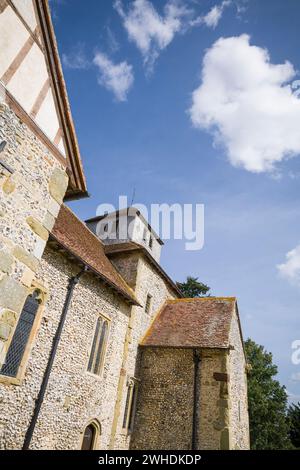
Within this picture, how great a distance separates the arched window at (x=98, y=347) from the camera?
387 inches

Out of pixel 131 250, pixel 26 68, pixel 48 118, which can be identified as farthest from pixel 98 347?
pixel 26 68

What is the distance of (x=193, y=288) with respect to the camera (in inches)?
1233

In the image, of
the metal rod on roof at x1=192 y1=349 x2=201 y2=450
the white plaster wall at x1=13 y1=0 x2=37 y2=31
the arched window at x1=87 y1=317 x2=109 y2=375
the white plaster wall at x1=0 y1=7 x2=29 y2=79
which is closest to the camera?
the white plaster wall at x1=0 y1=7 x2=29 y2=79

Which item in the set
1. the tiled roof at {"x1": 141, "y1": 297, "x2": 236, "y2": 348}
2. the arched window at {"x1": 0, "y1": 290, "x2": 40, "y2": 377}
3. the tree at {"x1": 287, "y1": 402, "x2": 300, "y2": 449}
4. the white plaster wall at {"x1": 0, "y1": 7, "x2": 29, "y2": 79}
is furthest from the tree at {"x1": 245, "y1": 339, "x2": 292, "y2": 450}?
the white plaster wall at {"x1": 0, "y1": 7, "x2": 29, "y2": 79}

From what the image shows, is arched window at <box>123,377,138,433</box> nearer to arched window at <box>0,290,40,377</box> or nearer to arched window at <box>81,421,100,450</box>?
arched window at <box>81,421,100,450</box>

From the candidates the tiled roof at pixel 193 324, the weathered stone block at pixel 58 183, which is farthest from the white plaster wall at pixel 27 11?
the tiled roof at pixel 193 324

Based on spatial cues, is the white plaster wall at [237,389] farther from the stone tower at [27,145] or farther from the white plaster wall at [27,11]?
the white plaster wall at [27,11]

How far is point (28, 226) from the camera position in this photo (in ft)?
16.6

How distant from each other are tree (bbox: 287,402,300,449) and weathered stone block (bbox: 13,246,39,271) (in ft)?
103

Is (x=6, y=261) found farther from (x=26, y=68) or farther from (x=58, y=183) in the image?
(x=26, y=68)

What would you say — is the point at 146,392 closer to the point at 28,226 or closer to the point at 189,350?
the point at 189,350

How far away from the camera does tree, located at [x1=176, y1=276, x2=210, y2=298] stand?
30.9 metres

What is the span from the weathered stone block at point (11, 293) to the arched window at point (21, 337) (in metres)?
3.11

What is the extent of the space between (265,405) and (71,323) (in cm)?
2345
